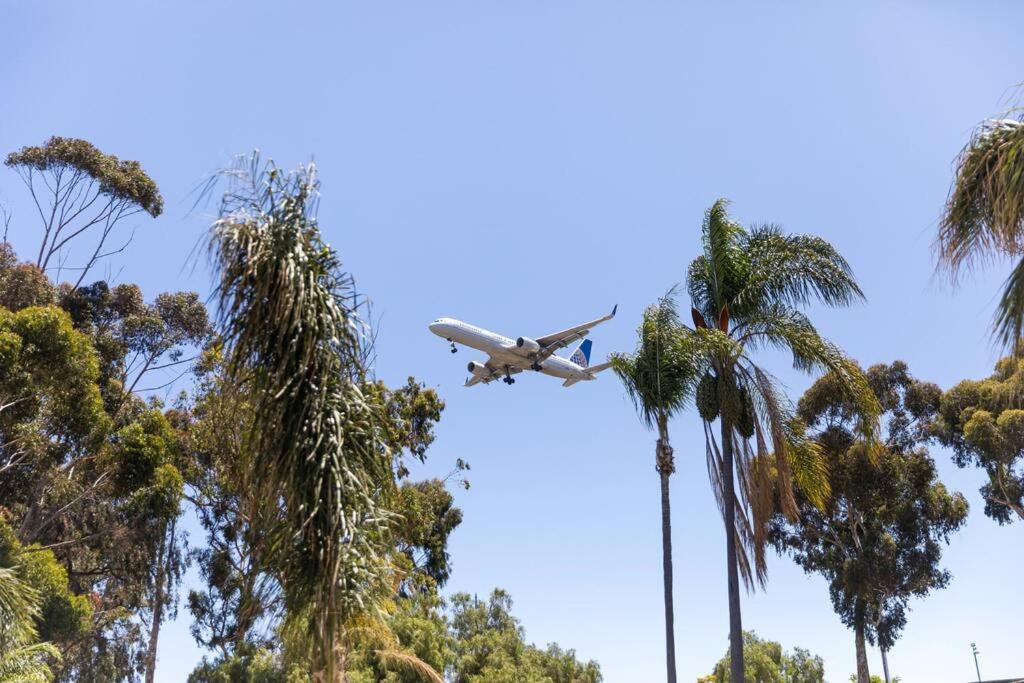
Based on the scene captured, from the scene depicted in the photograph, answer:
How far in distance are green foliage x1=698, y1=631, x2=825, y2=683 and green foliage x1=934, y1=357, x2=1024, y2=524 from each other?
19.0m

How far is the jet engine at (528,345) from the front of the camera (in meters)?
51.3

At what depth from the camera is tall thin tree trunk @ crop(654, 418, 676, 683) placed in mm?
16250

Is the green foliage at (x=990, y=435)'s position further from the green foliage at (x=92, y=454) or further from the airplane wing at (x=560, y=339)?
the green foliage at (x=92, y=454)

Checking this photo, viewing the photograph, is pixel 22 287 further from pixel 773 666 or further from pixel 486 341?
pixel 773 666

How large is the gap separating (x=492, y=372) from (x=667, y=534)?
3762 centimetres

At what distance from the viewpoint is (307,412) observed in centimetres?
755

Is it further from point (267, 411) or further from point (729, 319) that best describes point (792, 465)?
point (267, 411)

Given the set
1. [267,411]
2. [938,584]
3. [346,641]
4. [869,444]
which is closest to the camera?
[267,411]

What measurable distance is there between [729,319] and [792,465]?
9.55 feet

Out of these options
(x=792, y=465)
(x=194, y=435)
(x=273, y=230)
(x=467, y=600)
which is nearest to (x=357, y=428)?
(x=273, y=230)

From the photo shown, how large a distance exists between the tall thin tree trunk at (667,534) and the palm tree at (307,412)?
31.3 feet

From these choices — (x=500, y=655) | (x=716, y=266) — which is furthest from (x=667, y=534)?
(x=500, y=655)

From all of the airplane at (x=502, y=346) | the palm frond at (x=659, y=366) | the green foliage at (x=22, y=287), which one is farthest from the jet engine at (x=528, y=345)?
the palm frond at (x=659, y=366)

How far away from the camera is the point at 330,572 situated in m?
7.18
